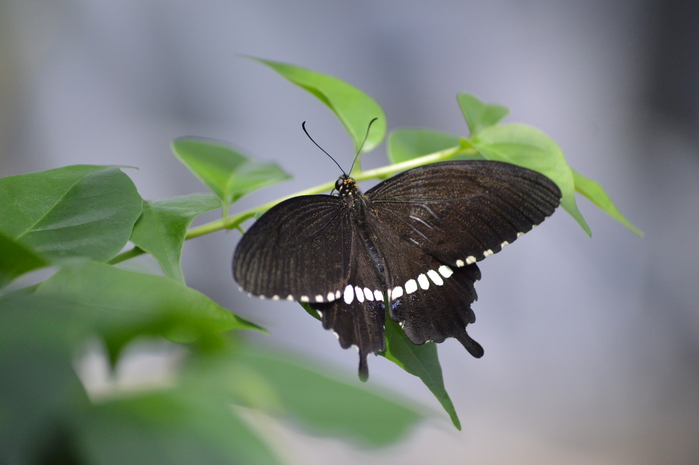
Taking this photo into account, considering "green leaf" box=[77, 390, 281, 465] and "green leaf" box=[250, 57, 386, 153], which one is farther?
"green leaf" box=[250, 57, 386, 153]

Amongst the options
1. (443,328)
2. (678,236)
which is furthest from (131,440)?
(678,236)

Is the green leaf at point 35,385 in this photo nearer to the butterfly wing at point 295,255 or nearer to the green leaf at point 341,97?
the butterfly wing at point 295,255

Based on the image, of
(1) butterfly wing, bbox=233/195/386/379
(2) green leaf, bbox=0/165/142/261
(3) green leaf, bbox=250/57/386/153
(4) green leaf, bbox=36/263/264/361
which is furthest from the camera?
(3) green leaf, bbox=250/57/386/153

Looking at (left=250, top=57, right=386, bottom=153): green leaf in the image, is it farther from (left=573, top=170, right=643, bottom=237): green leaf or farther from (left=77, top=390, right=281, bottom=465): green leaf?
(left=77, top=390, right=281, bottom=465): green leaf

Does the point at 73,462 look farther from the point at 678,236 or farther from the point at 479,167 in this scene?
the point at 678,236

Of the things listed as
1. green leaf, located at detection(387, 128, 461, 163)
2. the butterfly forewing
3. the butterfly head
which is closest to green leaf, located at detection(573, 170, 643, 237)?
the butterfly forewing

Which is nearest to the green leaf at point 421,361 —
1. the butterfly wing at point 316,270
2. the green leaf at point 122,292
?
the butterfly wing at point 316,270
